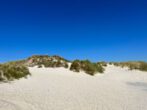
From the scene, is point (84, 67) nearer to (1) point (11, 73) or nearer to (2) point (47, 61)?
(2) point (47, 61)

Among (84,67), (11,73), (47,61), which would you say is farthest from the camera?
(47,61)

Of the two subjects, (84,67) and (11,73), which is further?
(84,67)

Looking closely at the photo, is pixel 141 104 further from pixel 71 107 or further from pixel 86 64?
pixel 86 64

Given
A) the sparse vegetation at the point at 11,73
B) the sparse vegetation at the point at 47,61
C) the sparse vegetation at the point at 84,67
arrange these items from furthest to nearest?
the sparse vegetation at the point at 47,61, the sparse vegetation at the point at 84,67, the sparse vegetation at the point at 11,73

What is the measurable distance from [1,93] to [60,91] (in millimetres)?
2963

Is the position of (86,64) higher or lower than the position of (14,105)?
higher

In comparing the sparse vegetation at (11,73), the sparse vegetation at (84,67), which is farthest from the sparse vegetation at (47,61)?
the sparse vegetation at (11,73)

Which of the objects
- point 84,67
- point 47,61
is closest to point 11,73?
point 84,67

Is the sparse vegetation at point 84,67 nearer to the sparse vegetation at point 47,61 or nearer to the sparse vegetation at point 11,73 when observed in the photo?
the sparse vegetation at point 47,61

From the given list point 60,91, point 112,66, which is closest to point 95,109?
point 60,91

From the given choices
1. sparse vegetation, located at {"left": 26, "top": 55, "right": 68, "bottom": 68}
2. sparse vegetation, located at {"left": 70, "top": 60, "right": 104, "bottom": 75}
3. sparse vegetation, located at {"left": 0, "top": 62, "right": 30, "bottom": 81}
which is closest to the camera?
sparse vegetation, located at {"left": 0, "top": 62, "right": 30, "bottom": 81}

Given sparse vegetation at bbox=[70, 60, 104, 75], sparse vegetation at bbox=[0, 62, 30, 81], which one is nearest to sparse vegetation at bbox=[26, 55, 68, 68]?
sparse vegetation at bbox=[70, 60, 104, 75]

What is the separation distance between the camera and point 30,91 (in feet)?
37.9

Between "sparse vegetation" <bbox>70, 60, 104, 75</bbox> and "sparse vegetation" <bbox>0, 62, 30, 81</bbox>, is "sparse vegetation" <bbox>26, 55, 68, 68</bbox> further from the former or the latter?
"sparse vegetation" <bbox>0, 62, 30, 81</bbox>
